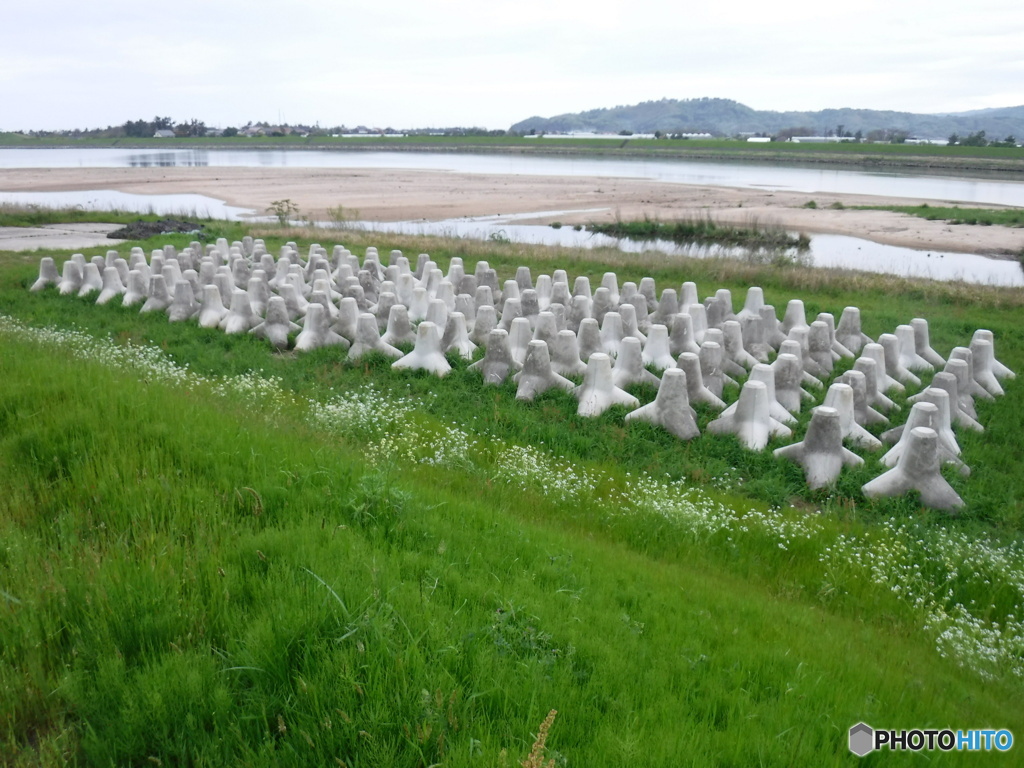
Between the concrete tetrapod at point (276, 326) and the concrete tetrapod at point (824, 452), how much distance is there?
20.9 ft

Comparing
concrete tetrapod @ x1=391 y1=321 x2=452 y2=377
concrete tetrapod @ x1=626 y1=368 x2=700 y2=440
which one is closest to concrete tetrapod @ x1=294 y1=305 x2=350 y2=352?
concrete tetrapod @ x1=391 y1=321 x2=452 y2=377

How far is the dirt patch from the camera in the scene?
747 inches

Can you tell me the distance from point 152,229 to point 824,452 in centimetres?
1865

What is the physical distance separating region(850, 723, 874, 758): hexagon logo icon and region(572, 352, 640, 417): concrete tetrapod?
4.86 meters

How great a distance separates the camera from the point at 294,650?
275 centimetres

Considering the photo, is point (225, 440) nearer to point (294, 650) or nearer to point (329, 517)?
point (329, 517)

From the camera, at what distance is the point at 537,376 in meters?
8.02

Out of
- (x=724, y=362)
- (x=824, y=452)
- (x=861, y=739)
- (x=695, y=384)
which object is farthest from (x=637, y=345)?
(x=861, y=739)

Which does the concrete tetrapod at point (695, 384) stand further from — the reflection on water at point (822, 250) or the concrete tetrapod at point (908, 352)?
the reflection on water at point (822, 250)

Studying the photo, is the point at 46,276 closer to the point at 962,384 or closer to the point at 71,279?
the point at 71,279

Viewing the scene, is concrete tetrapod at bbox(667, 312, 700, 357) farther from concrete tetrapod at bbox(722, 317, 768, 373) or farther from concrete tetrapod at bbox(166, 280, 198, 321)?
concrete tetrapod at bbox(166, 280, 198, 321)

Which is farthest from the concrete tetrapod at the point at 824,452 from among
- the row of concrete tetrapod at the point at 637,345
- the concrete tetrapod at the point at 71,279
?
the concrete tetrapod at the point at 71,279

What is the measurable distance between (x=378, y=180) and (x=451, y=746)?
167 feet

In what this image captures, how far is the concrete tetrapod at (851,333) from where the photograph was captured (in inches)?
388
